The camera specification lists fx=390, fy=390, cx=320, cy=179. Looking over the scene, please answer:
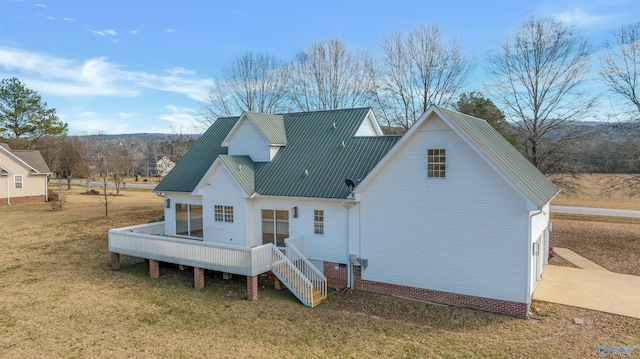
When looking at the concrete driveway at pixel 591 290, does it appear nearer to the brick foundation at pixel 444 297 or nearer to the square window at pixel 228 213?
the brick foundation at pixel 444 297

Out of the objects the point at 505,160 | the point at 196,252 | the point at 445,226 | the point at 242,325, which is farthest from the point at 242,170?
the point at 505,160

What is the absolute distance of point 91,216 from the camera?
103 ft

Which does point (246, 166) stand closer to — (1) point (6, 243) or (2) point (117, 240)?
(2) point (117, 240)

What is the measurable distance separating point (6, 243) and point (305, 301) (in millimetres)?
19561

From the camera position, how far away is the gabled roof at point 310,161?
15.7 meters

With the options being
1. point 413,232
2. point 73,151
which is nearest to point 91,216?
point 413,232

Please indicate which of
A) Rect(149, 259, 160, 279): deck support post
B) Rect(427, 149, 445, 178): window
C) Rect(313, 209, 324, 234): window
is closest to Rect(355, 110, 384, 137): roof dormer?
Rect(313, 209, 324, 234): window

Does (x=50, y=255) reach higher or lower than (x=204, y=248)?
lower

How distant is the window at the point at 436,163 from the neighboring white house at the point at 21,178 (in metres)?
41.4

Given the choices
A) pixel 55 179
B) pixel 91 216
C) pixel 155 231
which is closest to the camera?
pixel 155 231

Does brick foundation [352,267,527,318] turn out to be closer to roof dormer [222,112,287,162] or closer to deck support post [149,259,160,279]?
roof dormer [222,112,287,162]

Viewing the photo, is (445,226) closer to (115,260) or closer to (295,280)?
(295,280)

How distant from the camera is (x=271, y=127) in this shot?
18.8 meters

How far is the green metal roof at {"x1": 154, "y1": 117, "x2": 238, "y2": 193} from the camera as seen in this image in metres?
18.8
